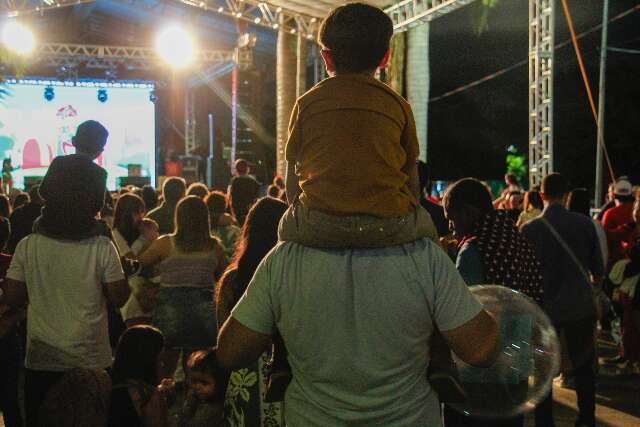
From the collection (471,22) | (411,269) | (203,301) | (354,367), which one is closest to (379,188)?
(411,269)

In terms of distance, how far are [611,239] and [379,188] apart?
8.13 meters

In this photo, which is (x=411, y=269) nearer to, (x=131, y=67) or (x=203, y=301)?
(x=203, y=301)

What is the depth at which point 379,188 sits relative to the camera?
204cm

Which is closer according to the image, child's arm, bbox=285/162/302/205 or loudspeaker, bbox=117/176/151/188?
child's arm, bbox=285/162/302/205

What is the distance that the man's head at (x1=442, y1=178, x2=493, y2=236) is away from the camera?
4.37 metres

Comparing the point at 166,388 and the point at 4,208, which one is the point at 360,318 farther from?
the point at 4,208

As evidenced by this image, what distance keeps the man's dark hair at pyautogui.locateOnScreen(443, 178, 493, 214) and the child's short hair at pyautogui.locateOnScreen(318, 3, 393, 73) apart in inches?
90.2

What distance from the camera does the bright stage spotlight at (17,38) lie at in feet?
60.5

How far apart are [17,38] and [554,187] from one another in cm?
1553

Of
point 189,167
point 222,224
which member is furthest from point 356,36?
point 189,167

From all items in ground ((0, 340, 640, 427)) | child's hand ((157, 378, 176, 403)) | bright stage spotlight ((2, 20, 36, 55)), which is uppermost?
bright stage spotlight ((2, 20, 36, 55))

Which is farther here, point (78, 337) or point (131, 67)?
point (131, 67)

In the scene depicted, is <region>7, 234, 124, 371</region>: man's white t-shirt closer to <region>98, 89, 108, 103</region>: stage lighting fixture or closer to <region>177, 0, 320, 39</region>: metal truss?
<region>177, 0, 320, 39</region>: metal truss

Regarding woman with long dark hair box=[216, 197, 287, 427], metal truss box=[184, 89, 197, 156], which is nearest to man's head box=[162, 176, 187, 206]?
woman with long dark hair box=[216, 197, 287, 427]
